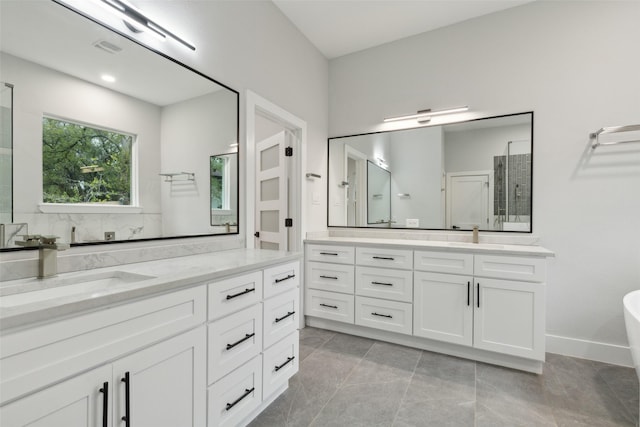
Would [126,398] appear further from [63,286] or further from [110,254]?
[110,254]

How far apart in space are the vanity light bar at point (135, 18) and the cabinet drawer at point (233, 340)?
1.56 metres

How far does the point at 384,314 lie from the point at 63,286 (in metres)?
2.27

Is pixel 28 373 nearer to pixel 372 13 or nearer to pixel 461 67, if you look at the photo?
pixel 372 13

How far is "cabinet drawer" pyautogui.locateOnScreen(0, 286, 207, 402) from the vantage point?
762 mm

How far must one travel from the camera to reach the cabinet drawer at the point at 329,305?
9.23 feet

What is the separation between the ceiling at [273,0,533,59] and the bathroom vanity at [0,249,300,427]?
2320mm

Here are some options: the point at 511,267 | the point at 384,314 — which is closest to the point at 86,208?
the point at 384,314

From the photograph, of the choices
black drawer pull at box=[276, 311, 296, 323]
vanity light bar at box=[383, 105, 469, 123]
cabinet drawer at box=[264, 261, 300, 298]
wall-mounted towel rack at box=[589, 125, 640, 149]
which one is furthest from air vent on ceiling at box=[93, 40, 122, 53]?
wall-mounted towel rack at box=[589, 125, 640, 149]

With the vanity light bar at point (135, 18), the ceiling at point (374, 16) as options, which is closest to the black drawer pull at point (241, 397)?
the vanity light bar at point (135, 18)

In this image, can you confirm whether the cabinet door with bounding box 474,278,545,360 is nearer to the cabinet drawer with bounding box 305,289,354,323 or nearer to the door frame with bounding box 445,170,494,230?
the door frame with bounding box 445,170,494,230

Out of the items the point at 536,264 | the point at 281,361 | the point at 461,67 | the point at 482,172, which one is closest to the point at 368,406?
the point at 281,361

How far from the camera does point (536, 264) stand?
2117mm

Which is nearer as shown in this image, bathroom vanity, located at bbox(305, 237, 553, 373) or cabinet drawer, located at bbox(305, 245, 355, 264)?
bathroom vanity, located at bbox(305, 237, 553, 373)

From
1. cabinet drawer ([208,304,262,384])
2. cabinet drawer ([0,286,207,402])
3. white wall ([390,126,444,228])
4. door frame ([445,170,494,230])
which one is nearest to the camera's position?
cabinet drawer ([0,286,207,402])
